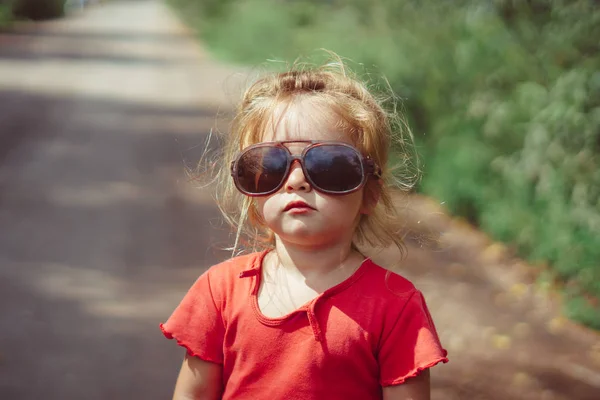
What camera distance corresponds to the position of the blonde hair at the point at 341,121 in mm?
2020

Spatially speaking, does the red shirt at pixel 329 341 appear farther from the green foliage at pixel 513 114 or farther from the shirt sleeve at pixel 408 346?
the green foliage at pixel 513 114

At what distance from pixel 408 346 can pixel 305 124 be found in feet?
1.84

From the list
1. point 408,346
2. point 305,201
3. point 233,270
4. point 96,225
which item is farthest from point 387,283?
point 96,225

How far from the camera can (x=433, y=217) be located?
7.00m

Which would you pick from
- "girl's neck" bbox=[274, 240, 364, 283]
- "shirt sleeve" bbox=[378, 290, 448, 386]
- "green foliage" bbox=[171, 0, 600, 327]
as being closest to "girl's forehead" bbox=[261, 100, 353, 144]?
"girl's neck" bbox=[274, 240, 364, 283]

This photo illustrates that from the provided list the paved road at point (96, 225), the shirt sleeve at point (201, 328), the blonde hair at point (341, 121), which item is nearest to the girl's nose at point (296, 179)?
the blonde hair at point (341, 121)

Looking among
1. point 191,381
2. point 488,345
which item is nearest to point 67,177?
point 488,345

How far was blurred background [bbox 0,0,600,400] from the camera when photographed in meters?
4.37

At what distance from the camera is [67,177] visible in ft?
25.5

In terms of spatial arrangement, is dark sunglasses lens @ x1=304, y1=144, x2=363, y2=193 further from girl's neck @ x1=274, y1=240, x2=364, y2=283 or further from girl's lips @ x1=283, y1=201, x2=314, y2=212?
girl's neck @ x1=274, y1=240, x2=364, y2=283

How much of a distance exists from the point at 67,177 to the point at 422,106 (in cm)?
335

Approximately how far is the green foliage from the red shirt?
2.13 meters

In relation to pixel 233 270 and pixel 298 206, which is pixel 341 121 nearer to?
pixel 298 206

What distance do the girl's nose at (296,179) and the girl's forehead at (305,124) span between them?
0.08 m
